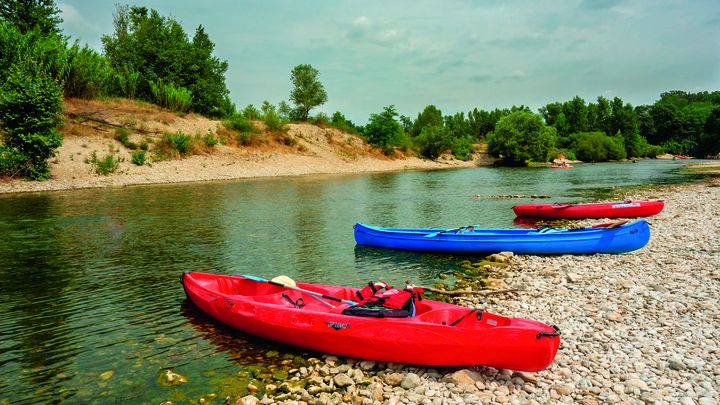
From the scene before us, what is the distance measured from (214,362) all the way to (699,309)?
387 inches

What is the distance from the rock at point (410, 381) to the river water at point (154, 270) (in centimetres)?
210

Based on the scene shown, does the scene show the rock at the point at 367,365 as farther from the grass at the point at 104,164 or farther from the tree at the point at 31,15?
the tree at the point at 31,15

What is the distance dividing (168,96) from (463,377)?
205 ft

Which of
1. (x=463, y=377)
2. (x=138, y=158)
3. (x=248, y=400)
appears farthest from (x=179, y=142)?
(x=463, y=377)

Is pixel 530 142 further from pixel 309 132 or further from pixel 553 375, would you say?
pixel 553 375

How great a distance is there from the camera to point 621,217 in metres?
22.8

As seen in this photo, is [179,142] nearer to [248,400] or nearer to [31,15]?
[31,15]

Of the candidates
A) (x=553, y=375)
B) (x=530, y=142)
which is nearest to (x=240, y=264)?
(x=553, y=375)

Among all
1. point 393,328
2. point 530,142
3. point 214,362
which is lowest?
point 214,362

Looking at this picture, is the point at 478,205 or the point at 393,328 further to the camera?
the point at 478,205

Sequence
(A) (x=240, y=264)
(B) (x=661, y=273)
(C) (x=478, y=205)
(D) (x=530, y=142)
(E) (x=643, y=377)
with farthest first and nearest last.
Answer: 1. (D) (x=530, y=142)
2. (C) (x=478, y=205)
3. (A) (x=240, y=264)
4. (B) (x=661, y=273)
5. (E) (x=643, y=377)

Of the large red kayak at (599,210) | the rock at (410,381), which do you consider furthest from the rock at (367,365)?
the large red kayak at (599,210)

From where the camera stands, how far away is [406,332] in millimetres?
7156

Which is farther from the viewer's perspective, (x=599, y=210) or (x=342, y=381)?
(x=599, y=210)
